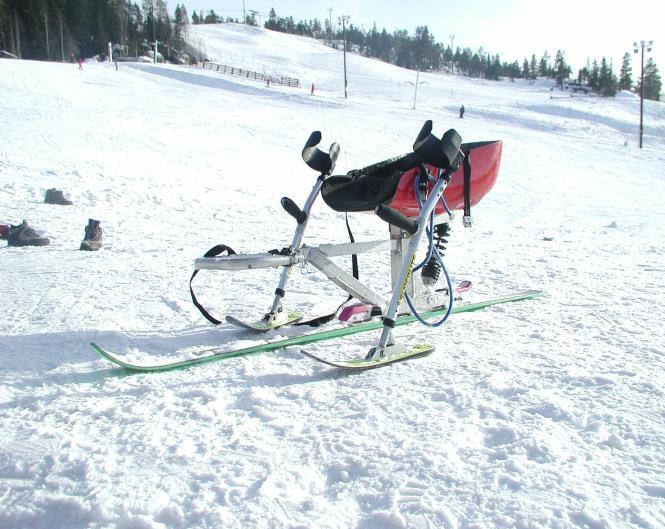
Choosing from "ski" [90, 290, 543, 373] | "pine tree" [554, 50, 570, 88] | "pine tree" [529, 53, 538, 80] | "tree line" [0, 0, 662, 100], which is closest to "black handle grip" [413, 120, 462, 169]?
"ski" [90, 290, 543, 373]

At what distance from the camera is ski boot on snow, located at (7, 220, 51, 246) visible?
553cm

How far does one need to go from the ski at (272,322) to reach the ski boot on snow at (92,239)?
2.73 metres

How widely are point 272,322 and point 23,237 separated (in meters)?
3.47

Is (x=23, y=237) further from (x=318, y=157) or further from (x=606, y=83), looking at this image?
(x=606, y=83)

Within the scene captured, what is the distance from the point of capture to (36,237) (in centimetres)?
563

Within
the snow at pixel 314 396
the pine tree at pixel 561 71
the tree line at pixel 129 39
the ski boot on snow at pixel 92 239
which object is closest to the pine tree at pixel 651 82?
the tree line at pixel 129 39

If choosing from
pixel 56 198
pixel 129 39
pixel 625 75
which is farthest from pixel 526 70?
pixel 56 198

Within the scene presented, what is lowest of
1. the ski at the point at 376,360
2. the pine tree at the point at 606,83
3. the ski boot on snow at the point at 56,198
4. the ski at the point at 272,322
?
the ski at the point at 272,322

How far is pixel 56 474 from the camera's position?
1877mm

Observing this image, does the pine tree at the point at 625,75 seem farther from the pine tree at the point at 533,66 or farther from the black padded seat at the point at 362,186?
the black padded seat at the point at 362,186

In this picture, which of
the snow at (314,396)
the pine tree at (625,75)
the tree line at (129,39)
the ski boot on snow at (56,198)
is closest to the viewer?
the snow at (314,396)

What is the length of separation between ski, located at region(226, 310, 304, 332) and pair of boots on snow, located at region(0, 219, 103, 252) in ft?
9.07

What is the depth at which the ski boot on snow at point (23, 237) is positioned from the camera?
18.1 ft

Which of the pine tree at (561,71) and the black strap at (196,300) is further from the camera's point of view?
the pine tree at (561,71)
